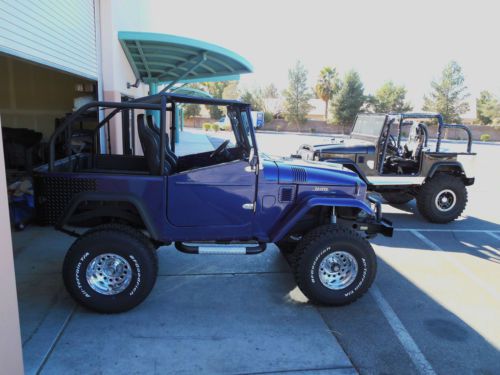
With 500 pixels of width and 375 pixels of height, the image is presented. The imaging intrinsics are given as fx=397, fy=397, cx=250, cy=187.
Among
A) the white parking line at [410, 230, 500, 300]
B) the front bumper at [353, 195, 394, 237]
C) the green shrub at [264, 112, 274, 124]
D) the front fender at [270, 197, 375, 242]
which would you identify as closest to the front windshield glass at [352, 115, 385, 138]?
the white parking line at [410, 230, 500, 300]

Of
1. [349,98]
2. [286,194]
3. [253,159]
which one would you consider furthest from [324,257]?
[349,98]

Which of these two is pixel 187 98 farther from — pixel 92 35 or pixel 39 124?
pixel 39 124

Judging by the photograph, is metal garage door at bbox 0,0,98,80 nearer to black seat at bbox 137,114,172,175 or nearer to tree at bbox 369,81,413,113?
black seat at bbox 137,114,172,175

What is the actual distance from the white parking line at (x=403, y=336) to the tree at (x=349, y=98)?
159 feet

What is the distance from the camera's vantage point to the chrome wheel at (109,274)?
143 inches

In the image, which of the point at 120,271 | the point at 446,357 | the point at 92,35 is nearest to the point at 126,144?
the point at 120,271

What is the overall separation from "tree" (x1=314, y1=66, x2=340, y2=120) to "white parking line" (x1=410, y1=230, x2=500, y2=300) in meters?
50.7

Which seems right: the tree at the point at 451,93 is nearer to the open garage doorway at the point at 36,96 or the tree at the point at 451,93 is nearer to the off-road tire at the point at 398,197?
the off-road tire at the point at 398,197

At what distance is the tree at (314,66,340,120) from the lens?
180 feet

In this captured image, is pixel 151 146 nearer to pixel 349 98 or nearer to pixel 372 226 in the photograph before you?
pixel 372 226

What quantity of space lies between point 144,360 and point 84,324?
80cm

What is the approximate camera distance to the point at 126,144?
505cm

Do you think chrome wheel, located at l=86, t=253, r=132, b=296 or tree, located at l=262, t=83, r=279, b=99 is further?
tree, located at l=262, t=83, r=279, b=99

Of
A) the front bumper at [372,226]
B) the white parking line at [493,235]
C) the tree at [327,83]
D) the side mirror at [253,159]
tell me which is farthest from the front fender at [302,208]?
the tree at [327,83]
